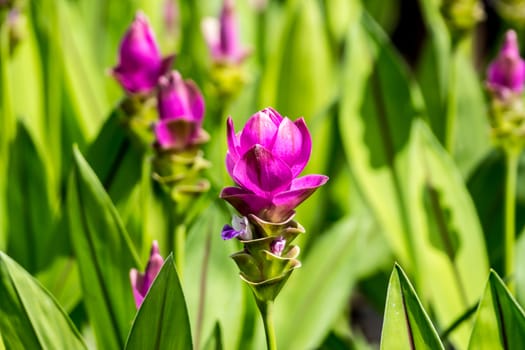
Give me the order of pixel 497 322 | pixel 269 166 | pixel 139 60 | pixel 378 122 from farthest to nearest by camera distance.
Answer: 1. pixel 378 122
2. pixel 139 60
3. pixel 497 322
4. pixel 269 166

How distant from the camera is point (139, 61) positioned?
98 cm

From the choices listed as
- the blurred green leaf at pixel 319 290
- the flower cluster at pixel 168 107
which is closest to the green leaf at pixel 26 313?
A: the flower cluster at pixel 168 107

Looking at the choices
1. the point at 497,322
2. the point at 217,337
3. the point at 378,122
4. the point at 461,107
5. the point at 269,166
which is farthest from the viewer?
the point at 461,107

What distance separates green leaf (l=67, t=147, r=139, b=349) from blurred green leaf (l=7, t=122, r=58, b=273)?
0.26m

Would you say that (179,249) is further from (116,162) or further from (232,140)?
(232,140)

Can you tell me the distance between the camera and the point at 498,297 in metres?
0.74

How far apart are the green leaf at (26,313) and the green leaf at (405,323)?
0.29m

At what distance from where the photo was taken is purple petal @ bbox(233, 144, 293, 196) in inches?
24.9

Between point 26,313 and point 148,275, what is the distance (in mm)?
110

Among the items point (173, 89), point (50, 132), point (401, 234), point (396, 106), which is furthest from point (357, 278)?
point (173, 89)

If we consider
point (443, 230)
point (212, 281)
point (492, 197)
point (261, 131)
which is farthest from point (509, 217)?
point (261, 131)

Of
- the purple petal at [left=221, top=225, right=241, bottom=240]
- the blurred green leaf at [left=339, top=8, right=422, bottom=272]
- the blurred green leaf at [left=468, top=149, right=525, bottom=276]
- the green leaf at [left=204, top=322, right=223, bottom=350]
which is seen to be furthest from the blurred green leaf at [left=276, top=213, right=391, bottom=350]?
the purple petal at [left=221, top=225, right=241, bottom=240]

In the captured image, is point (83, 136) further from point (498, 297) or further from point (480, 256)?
point (498, 297)

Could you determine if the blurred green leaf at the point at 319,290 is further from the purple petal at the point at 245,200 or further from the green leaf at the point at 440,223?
the purple petal at the point at 245,200
